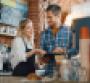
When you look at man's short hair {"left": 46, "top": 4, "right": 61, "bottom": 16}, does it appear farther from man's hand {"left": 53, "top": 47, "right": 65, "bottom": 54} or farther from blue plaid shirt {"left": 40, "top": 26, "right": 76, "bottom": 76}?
man's hand {"left": 53, "top": 47, "right": 65, "bottom": 54}

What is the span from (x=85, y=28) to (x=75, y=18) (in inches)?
3.3

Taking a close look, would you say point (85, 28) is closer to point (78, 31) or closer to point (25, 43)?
point (78, 31)

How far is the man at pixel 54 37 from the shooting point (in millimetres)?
1396

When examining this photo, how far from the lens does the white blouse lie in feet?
4.76

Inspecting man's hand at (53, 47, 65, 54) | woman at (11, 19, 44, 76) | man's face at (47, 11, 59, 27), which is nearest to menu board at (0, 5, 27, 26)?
woman at (11, 19, 44, 76)

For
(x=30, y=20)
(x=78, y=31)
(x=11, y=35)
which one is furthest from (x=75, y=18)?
(x=11, y=35)

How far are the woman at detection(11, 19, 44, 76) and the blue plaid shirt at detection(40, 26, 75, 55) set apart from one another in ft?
0.18

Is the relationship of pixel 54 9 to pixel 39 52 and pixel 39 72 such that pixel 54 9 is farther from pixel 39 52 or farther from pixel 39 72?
pixel 39 72

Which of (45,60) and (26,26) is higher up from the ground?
(26,26)

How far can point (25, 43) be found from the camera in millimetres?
1457

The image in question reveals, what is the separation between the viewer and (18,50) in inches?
57.6

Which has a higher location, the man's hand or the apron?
the man's hand

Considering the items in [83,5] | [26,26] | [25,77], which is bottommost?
[25,77]

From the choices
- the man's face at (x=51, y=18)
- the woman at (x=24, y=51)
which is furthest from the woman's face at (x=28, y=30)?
the man's face at (x=51, y=18)
